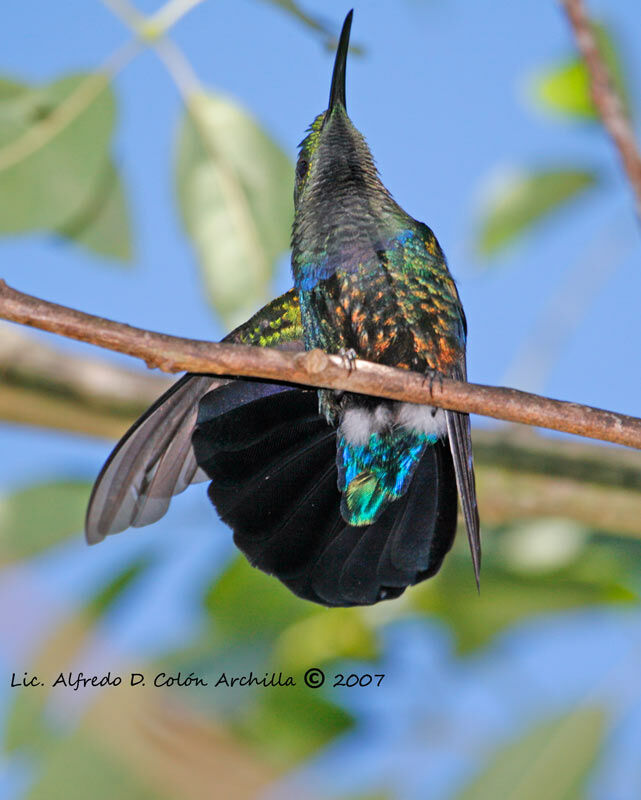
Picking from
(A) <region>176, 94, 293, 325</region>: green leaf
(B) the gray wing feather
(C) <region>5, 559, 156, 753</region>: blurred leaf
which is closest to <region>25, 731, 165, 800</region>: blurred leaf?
(C) <region>5, 559, 156, 753</region>: blurred leaf

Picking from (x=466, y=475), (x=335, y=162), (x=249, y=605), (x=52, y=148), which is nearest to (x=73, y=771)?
(x=249, y=605)

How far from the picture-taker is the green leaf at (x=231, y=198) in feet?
8.02

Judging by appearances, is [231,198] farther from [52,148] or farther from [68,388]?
[68,388]

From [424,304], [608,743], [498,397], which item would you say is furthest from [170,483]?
[608,743]

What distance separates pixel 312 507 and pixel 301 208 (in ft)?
2.47

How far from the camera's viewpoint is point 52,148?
2.25 meters

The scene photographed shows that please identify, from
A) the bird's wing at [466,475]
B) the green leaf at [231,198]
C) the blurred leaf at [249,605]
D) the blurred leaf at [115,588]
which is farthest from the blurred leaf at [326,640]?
the green leaf at [231,198]

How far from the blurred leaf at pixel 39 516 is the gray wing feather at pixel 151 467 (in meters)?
0.23

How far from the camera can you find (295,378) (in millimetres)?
1765

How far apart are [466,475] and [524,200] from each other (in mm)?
1216

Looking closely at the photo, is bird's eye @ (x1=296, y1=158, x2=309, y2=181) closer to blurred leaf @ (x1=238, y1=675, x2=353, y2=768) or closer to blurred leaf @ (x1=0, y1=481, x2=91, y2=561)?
blurred leaf @ (x1=0, y1=481, x2=91, y2=561)

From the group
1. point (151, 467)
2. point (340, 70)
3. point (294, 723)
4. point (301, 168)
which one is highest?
point (340, 70)

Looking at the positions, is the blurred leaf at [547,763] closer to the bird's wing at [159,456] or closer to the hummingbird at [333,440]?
the hummingbird at [333,440]

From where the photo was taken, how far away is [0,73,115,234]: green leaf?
2170 millimetres
